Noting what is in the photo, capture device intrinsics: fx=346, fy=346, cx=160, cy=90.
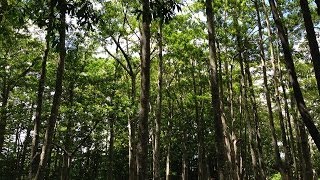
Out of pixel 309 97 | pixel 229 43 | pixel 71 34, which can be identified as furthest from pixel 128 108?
pixel 309 97

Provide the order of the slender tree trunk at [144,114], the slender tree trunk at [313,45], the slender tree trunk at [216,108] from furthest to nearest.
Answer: the slender tree trunk at [216,108], the slender tree trunk at [144,114], the slender tree trunk at [313,45]

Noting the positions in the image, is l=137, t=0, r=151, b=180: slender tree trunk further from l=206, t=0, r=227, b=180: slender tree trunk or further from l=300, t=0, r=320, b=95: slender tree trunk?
l=300, t=0, r=320, b=95: slender tree trunk

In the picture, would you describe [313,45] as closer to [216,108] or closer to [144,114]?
[216,108]

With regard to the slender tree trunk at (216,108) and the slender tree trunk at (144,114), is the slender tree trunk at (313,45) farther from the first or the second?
the slender tree trunk at (216,108)

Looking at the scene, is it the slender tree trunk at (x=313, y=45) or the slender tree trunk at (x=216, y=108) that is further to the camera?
the slender tree trunk at (x=216, y=108)

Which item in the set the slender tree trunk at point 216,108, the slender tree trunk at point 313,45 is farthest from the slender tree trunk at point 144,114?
the slender tree trunk at point 313,45

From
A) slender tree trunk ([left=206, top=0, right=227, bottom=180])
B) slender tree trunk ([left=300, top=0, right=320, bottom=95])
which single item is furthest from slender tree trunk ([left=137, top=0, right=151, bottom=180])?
slender tree trunk ([left=300, top=0, right=320, bottom=95])

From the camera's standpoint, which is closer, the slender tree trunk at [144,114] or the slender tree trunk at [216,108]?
the slender tree trunk at [144,114]

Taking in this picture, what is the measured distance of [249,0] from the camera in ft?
70.4

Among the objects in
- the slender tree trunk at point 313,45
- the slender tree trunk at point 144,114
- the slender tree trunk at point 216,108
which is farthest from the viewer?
the slender tree trunk at point 216,108

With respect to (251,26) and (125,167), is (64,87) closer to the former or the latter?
(251,26)

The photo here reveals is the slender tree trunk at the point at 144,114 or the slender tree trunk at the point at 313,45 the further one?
the slender tree trunk at the point at 144,114

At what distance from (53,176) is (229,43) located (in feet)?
107

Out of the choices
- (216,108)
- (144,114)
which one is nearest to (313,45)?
(216,108)
